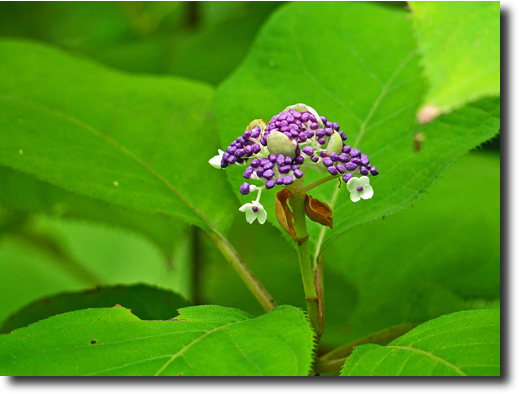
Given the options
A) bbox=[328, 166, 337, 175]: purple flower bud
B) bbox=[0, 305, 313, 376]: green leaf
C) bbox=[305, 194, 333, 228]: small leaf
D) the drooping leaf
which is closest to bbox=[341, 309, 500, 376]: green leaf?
bbox=[0, 305, 313, 376]: green leaf

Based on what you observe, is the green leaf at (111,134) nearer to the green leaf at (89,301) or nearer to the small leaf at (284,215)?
the green leaf at (89,301)

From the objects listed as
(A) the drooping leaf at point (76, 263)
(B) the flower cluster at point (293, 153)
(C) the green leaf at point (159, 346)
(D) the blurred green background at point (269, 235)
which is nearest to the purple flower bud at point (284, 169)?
(B) the flower cluster at point (293, 153)

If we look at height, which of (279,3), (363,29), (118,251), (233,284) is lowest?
(118,251)

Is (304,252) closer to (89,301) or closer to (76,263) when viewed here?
(89,301)

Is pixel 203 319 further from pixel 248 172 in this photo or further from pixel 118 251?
pixel 118 251

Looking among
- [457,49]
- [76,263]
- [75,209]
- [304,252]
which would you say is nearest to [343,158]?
[304,252]

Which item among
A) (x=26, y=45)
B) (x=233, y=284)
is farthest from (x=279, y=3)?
(x=233, y=284)

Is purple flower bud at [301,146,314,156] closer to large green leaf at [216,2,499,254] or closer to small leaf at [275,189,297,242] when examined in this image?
small leaf at [275,189,297,242]
